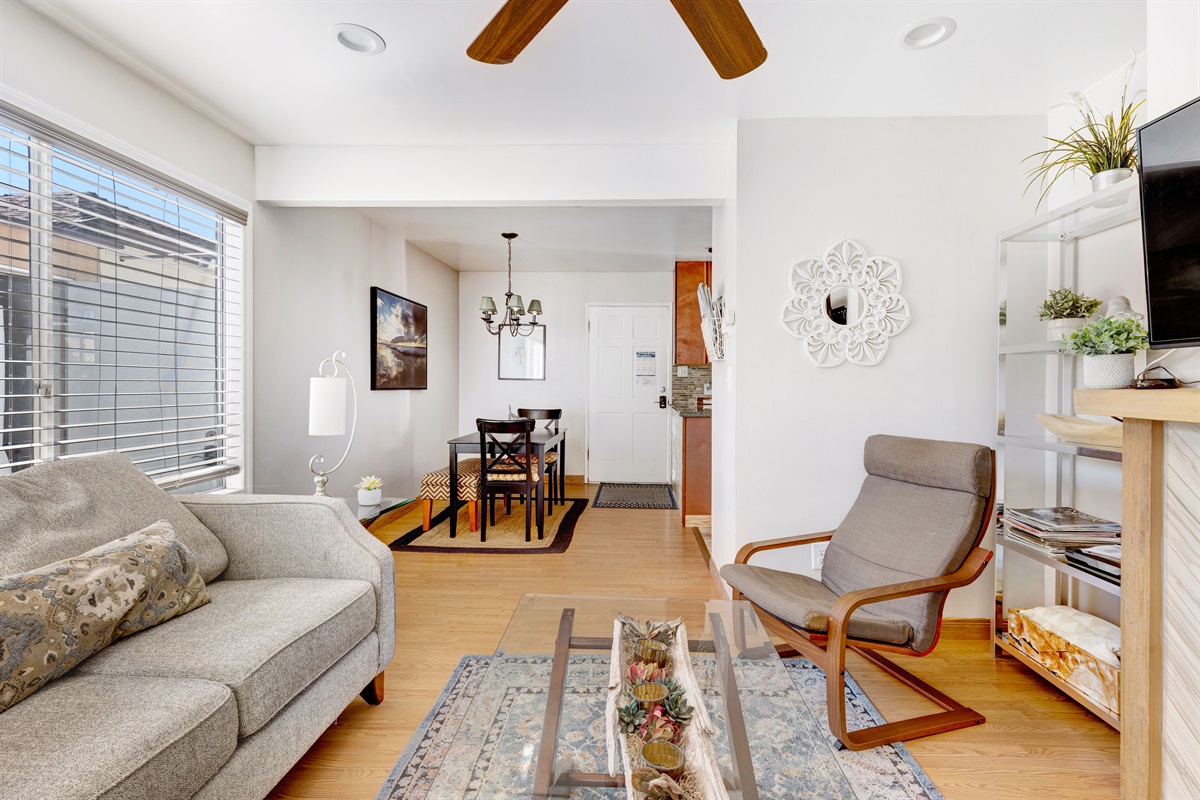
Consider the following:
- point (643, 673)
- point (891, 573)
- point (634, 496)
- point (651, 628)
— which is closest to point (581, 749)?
point (643, 673)

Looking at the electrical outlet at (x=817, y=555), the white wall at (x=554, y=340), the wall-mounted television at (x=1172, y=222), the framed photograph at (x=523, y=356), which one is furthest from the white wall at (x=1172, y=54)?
the framed photograph at (x=523, y=356)

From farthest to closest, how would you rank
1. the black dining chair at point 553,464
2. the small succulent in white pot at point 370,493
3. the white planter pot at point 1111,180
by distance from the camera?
the black dining chair at point 553,464, the small succulent in white pot at point 370,493, the white planter pot at point 1111,180

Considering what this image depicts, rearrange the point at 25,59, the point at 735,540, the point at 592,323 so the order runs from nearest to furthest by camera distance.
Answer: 1. the point at 25,59
2. the point at 735,540
3. the point at 592,323

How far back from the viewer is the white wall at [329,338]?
3.11 meters

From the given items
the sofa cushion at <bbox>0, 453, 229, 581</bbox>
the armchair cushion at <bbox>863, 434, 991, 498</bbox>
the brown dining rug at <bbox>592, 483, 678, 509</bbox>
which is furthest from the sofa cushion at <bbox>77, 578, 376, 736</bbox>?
the brown dining rug at <bbox>592, 483, 678, 509</bbox>

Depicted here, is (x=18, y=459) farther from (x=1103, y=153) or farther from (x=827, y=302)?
(x=1103, y=153)

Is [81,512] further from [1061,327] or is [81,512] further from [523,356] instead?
[523,356]

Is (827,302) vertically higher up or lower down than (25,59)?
lower down

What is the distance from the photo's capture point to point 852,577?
7.27ft

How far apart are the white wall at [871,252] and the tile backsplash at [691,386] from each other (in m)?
3.03

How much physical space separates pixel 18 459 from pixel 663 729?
2231mm

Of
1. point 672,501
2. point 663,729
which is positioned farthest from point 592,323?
point 663,729

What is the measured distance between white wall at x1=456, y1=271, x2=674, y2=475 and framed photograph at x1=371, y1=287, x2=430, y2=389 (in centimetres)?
97

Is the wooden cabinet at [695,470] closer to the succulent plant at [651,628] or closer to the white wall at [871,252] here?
the white wall at [871,252]
